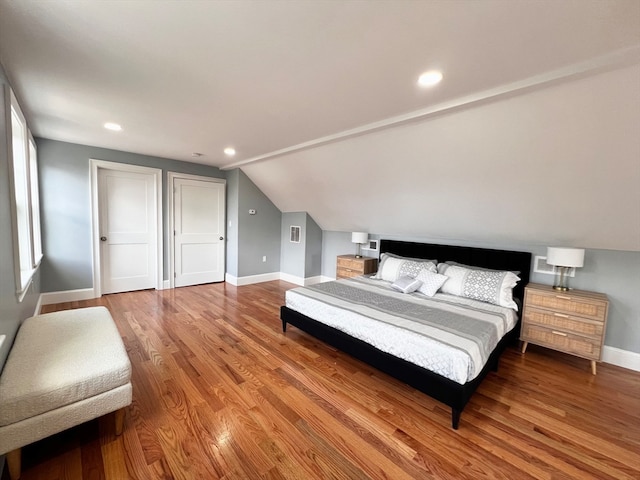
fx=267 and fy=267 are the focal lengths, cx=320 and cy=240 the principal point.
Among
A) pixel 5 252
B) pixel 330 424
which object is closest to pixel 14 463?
pixel 5 252

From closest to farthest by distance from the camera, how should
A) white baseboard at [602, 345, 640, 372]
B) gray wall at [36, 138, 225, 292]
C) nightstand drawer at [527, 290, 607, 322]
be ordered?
nightstand drawer at [527, 290, 607, 322], white baseboard at [602, 345, 640, 372], gray wall at [36, 138, 225, 292]

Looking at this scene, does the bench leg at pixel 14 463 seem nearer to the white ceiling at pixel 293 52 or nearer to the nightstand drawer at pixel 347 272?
the white ceiling at pixel 293 52

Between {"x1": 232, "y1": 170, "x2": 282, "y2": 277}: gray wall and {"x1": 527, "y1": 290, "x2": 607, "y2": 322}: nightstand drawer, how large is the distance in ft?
14.2

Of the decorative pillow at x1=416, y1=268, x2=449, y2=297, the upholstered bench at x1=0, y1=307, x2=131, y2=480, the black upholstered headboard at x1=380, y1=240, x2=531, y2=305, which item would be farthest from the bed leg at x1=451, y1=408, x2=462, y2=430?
the upholstered bench at x1=0, y1=307, x2=131, y2=480

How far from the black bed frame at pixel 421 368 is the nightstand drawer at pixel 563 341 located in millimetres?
175

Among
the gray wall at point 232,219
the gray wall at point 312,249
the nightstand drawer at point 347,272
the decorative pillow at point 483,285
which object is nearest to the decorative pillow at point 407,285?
the decorative pillow at point 483,285

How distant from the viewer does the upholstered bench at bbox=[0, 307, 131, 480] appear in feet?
4.31

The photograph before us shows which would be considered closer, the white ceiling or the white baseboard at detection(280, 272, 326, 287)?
the white ceiling

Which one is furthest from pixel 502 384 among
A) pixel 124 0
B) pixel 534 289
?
pixel 124 0

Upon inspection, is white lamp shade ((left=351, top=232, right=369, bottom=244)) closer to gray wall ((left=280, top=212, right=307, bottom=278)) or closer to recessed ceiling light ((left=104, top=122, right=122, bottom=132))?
gray wall ((left=280, top=212, right=307, bottom=278))

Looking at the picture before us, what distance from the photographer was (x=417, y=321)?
2.31m

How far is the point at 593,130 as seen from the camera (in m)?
1.91

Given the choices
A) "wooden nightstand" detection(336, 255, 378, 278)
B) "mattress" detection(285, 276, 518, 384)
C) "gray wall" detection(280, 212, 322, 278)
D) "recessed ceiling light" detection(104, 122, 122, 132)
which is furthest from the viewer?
"gray wall" detection(280, 212, 322, 278)

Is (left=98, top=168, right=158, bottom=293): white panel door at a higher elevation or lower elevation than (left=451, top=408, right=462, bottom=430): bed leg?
higher
